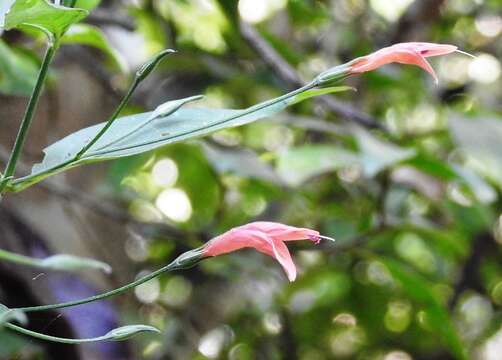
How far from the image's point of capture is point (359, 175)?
4.93 ft

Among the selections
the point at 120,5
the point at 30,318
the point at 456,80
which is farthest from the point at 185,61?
the point at 456,80

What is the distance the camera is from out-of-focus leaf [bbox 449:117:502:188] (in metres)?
1.17

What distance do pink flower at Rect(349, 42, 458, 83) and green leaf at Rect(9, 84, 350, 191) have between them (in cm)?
3

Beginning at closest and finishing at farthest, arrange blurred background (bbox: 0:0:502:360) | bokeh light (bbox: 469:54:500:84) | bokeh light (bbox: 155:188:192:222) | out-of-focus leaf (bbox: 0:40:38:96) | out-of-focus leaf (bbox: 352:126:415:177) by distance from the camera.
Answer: out-of-focus leaf (bbox: 0:40:38:96), out-of-focus leaf (bbox: 352:126:415:177), blurred background (bbox: 0:0:502:360), bokeh light (bbox: 155:188:192:222), bokeh light (bbox: 469:54:500:84)

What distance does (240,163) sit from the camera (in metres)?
1.18

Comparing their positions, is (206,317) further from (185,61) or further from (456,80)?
(456,80)

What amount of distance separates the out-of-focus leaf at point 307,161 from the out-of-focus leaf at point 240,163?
4 centimetres

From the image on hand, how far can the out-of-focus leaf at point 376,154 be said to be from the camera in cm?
105

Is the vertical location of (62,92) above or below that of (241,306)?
above

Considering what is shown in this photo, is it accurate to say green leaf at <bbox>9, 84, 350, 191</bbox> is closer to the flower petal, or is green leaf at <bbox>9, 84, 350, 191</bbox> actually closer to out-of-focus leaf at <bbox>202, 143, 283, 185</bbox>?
the flower petal

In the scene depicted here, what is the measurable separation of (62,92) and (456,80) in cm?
90

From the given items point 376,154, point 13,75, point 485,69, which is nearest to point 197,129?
point 13,75

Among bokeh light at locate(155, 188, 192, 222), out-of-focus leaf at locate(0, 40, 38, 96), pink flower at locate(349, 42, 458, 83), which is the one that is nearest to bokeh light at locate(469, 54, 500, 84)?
bokeh light at locate(155, 188, 192, 222)

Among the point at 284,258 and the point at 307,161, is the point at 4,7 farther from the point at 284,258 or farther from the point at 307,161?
the point at 307,161
